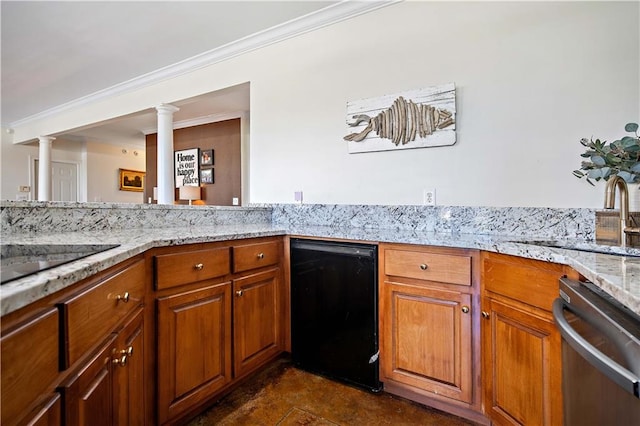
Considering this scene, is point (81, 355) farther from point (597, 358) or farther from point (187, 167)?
point (187, 167)

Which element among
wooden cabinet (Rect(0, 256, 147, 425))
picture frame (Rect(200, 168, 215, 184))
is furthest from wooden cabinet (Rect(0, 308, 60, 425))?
picture frame (Rect(200, 168, 215, 184))

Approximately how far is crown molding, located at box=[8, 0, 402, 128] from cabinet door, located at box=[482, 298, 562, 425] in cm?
206

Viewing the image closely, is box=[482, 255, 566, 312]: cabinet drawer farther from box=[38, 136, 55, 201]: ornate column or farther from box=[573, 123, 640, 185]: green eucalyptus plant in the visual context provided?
box=[38, 136, 55, 201]: ornate column

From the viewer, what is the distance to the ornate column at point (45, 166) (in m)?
5.18

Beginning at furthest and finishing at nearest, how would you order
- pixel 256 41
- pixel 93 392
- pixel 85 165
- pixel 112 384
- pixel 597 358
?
pixel 85 165 → pixel 256 41 → pixel 112 384 → pixel 93 392 → pixel 597 358

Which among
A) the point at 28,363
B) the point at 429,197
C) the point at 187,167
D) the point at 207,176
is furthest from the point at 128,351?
the point at 187,167

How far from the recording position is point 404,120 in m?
2.04

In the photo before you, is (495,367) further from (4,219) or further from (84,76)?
(84,76)

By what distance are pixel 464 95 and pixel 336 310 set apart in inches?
58.9

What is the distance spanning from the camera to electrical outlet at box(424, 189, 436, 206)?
1963mm

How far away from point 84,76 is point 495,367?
184 inches

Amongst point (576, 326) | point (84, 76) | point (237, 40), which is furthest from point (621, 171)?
point (84, 76)

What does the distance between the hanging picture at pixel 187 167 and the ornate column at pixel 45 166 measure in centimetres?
209

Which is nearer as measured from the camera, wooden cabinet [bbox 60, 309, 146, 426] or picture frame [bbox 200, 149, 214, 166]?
wooden cabinet [bbox 60, 309, 146, 426]
